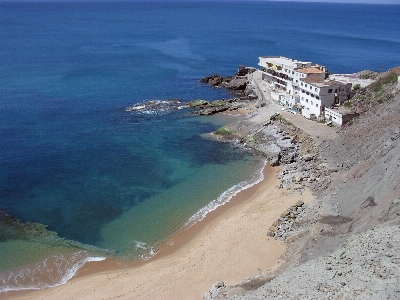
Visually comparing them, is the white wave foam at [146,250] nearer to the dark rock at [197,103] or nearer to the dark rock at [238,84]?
the dark rock at [197,103]

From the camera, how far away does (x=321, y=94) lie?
2655 inches

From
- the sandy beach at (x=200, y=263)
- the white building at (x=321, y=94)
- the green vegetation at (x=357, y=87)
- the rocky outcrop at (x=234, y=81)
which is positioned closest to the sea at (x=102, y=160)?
the sandy beach at (x=200, y=263)

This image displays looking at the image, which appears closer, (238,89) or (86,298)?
(86,298)

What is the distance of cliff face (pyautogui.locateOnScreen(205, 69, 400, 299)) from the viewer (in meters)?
23.0

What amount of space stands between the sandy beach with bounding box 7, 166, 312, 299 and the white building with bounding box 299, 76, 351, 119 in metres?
24.2

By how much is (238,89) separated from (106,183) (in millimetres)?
52177

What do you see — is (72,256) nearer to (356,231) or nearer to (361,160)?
(356,231)

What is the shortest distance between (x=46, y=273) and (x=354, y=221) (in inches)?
1090

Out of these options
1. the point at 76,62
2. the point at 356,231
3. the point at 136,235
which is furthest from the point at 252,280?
the point at 76,62

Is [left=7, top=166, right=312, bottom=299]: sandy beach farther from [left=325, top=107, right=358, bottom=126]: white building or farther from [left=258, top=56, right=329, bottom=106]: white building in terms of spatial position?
[left=258, top=56, right=329, bottom=106]: white building

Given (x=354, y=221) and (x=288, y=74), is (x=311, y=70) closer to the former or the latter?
(x=288, y=74)

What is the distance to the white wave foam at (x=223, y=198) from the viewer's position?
47.8 metres

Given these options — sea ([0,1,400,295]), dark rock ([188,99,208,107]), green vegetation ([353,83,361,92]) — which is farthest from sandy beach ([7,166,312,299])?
dark rock ([188,99,208,107])

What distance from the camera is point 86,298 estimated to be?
3556 cm
